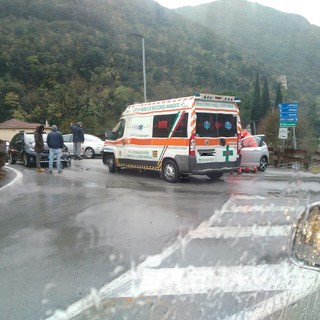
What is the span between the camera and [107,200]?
8.48m

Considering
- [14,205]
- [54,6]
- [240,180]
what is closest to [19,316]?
[14,205]

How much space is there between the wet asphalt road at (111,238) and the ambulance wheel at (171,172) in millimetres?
408

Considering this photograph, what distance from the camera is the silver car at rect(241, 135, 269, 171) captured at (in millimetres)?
14727

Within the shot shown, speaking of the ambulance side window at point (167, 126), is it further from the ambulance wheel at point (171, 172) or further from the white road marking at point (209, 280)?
the white road marking at point (209, 280)

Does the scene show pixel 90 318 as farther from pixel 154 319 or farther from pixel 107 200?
pixel 107 200

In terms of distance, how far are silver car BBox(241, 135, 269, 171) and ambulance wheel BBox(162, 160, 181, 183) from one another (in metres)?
4.26

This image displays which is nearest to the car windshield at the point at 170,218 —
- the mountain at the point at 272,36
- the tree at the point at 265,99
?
the mountain at the point at 272,36

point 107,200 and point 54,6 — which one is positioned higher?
point 54,6

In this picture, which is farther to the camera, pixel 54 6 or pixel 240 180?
pixel 54 6

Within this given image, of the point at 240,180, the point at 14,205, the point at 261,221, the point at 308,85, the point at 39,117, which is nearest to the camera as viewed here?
the point at 261,221

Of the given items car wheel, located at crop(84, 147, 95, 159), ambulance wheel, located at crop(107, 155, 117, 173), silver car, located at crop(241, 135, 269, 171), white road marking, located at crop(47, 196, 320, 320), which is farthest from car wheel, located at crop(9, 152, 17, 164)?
white road marking, located at crop(47, 196, 320, 320)

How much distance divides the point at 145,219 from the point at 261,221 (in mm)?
1824

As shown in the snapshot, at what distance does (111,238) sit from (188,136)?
560cm

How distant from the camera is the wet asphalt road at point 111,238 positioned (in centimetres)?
361
